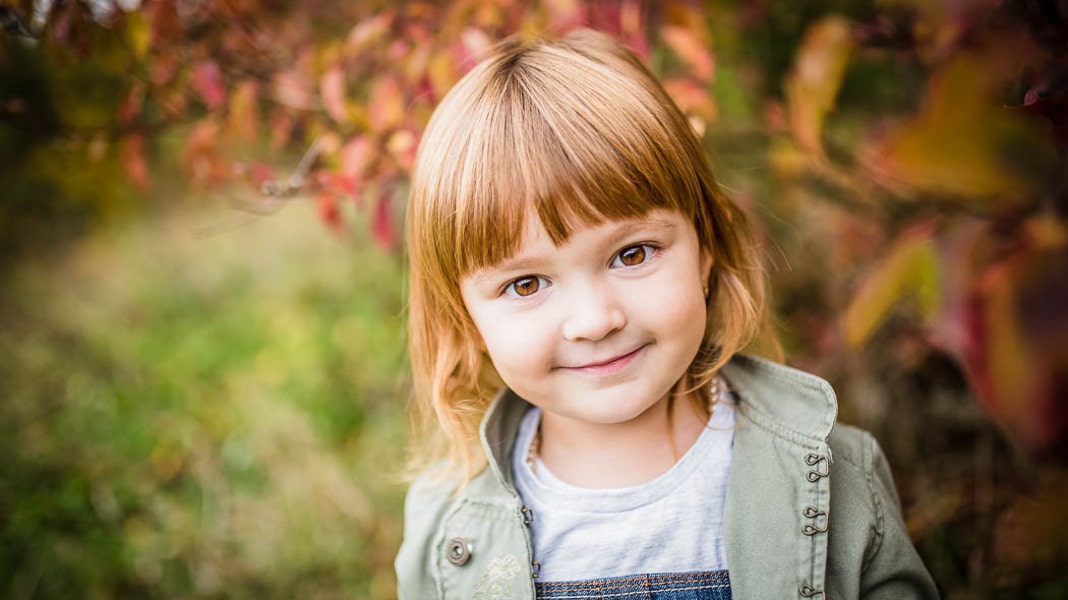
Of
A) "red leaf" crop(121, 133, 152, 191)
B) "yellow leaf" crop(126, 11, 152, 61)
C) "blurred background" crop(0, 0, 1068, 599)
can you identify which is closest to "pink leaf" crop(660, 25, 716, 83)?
"blurred background" crop(0, 0, 1068, 599)

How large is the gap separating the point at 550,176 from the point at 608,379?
0.37m

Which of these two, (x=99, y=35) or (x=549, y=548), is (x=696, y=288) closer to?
(x=549, y=548)

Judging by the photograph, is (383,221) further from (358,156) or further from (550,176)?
(550,176)

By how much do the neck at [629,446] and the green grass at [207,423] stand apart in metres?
1.44

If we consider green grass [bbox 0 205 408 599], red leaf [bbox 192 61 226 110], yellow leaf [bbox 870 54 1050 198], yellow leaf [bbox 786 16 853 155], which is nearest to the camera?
yellow leaf [bbox 870 54 1050 198]

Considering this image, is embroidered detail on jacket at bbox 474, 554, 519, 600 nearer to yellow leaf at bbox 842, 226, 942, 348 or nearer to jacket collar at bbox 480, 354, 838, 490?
jacket collar at bbox 480, 354, 838, 490

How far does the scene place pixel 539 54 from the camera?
1.44 m

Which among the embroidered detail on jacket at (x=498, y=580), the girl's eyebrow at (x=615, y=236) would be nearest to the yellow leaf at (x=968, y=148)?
the girl's eyebrow at (x=615, y=236)

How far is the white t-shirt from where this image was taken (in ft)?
4.75

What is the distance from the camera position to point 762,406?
5.04ft

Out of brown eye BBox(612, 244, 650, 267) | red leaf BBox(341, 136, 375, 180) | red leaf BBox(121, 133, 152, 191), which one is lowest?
brown eye BBox(612, 244, 650, 267)

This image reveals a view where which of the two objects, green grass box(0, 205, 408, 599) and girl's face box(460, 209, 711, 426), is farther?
green grass box(0, 205, 408, 599)

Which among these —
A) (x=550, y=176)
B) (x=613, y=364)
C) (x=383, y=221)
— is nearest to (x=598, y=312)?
(x=613, y=364)

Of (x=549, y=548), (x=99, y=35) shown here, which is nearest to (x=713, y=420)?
(x=549, y=548)
